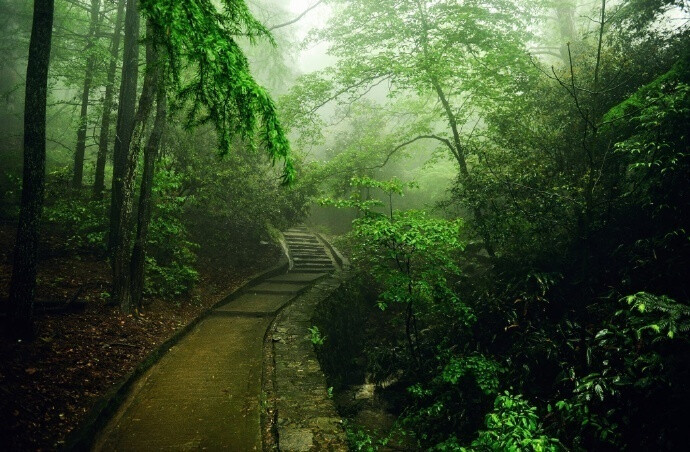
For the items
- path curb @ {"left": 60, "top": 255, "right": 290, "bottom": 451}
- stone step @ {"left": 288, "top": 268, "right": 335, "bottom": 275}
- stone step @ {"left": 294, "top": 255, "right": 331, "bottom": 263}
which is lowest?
path curb @ {"left": 60, "top": 255, "right": 290, "bottom": 451}

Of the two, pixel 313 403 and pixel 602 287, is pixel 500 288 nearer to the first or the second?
pixel 602 287

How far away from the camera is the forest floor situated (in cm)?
331

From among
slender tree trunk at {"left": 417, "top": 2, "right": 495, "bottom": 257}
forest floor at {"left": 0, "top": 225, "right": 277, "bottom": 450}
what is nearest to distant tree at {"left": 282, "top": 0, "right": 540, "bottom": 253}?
slender tree trunk at {"left": 417, "top": 2, "right": 495, "bottom": 257}

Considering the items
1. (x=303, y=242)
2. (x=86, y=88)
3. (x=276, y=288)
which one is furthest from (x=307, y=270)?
(x=86, y=88)

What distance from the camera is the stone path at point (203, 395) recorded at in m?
3.63

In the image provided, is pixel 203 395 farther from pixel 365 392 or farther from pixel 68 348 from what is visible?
pixel 365 392

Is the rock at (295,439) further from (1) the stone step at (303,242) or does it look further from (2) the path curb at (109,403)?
(1) the stone step at (303,242)

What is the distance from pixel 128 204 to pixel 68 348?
2.64 meters

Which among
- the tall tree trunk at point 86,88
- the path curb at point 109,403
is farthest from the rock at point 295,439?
the tall tree trunk at point 86,88

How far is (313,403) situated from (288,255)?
9.85m

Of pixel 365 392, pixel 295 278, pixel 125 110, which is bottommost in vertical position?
pixel 365 392

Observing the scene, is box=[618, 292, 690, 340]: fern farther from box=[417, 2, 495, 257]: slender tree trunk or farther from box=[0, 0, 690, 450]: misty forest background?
box=[417, 2, 495, 257]: slender tree trunk

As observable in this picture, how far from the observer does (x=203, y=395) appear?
14.9ft

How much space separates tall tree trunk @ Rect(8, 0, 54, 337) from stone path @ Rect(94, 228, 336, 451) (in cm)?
182
